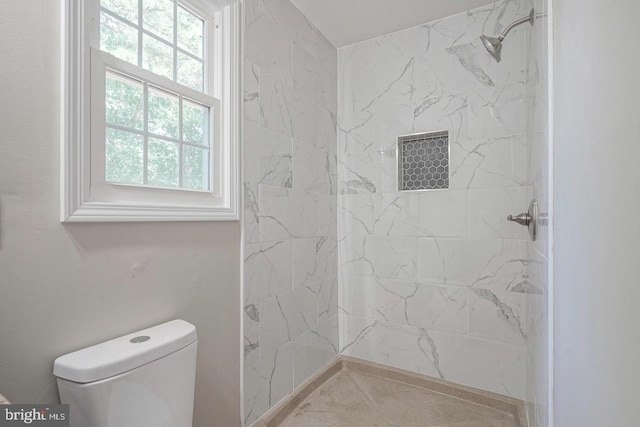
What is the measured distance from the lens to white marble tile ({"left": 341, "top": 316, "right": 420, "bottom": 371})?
2.10 meters

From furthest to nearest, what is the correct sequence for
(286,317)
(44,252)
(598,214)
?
(286,317)
(44,252)
(598,214)

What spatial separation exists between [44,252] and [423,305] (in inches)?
76.2

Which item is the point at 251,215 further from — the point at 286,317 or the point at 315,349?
the point at 315,349

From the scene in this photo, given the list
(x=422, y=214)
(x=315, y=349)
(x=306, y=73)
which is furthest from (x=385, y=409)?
(x=306, y=73)

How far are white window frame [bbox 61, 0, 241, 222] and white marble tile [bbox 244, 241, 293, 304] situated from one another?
24cm

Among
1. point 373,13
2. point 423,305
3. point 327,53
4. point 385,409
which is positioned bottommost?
point 385,409

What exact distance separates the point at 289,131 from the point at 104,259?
3.91ft

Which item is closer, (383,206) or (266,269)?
(266,269)

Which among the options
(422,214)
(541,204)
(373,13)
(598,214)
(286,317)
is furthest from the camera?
(422,214)

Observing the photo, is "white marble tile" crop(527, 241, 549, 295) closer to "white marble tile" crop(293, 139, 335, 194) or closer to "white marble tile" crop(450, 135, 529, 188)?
"white marble tile" crop(450, 135, 529, 188)

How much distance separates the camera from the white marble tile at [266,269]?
157cm

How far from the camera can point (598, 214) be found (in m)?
0.56

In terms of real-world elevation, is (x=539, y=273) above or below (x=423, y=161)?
below

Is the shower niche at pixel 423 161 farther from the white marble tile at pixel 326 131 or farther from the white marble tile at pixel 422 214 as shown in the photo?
the white marble tile at pixel 326 131
